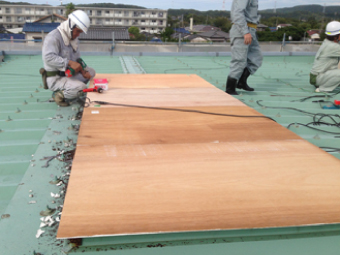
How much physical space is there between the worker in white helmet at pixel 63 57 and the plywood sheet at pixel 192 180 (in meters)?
1.27

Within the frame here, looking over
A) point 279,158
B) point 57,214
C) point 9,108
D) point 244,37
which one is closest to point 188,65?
point 244,37

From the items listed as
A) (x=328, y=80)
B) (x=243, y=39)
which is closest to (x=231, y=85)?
(x=243, y=39)

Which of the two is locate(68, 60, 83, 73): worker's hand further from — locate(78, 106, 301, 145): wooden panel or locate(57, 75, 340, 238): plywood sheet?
locate(57, 75, 340, 238): plywood sheet

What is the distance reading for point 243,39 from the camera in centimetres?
399

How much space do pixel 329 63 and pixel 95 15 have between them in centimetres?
7998

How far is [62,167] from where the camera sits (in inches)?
77.6

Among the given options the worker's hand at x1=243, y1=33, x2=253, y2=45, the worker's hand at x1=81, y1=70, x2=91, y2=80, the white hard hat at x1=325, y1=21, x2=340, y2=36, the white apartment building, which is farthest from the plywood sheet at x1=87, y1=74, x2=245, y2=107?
the white apartment building

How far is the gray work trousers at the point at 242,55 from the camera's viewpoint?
402 cm

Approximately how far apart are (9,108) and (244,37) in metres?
2.99

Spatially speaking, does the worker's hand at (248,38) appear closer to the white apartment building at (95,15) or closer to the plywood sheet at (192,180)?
the plywood sheet at (192,180)

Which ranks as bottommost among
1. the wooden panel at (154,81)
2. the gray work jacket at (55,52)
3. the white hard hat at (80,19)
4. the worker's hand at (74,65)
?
the wooden panel at (154,81)

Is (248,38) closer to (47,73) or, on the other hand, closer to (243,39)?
(243,39)

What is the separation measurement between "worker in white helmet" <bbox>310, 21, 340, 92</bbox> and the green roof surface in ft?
0.56

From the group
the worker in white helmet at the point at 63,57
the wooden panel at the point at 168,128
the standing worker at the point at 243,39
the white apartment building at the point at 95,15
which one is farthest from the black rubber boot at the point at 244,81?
the white apartment building at the point at 95,15
